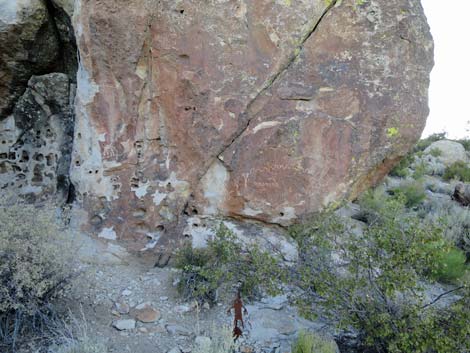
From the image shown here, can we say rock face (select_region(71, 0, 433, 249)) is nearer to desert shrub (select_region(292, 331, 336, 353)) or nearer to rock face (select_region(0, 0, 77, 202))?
rock face (select_region(0, 0, 77, 202))

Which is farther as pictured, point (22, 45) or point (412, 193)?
point (412, 193)

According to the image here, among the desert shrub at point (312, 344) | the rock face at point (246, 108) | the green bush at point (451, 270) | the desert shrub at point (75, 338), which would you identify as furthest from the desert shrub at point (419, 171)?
the desert shrub at point (75, 338)

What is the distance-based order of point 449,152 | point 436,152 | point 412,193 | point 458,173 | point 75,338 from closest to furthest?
point 75,338, point 412,193, point 458,173, point 436,152, point 449,152

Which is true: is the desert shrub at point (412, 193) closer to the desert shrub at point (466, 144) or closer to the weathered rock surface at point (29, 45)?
the weathered rock surface at point (29, 45)

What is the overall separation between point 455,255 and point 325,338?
107 inches

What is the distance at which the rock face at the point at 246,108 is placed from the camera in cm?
425

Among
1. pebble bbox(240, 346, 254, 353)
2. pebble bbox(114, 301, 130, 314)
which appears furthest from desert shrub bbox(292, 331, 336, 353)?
pebble bbox(114, 301, 130, 314)

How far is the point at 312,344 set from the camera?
3.14 meters

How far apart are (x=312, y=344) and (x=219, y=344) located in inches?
24.7

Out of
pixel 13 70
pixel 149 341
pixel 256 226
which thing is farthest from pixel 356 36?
pixel 13 70

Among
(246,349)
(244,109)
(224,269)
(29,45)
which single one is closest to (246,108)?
(244,109)

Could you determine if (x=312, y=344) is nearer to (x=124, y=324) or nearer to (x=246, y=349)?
(x=246, y=349)

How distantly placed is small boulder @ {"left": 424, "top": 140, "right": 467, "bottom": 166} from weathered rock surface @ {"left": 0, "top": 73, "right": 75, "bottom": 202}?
1039 centimetres

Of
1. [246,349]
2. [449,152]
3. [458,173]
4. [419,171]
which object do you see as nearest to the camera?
[246,349]
